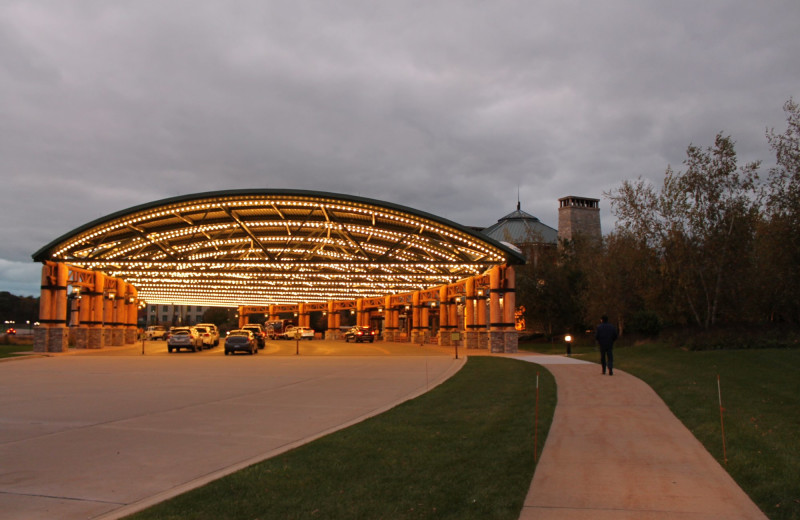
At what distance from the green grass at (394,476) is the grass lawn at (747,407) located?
7.92 feet

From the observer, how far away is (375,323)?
122 meters

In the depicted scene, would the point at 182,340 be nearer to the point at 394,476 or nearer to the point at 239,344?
the point at 239,344

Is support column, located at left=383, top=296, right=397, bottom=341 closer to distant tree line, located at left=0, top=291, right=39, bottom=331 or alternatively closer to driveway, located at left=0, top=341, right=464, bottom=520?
driveway, located at left=0, top=341, right=464, bottom=520

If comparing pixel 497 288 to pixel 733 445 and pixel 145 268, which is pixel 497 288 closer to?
pixel 145 268

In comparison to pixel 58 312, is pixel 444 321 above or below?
below

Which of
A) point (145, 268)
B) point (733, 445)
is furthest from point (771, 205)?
point (145, 268)

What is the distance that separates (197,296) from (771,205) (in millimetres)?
68604

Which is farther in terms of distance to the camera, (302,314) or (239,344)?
(302,314)

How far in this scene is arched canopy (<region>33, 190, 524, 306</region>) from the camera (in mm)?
36312

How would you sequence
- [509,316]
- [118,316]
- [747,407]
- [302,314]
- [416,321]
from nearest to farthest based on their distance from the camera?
[747,407]
[509,316]
[118,316]
[416,321]
[302,314]

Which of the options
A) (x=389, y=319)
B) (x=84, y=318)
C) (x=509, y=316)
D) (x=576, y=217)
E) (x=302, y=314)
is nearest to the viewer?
(x=509, y=316)

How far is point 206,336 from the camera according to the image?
163 feet

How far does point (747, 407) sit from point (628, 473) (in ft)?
18.7

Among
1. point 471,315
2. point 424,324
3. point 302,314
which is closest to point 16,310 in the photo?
point 302,314
